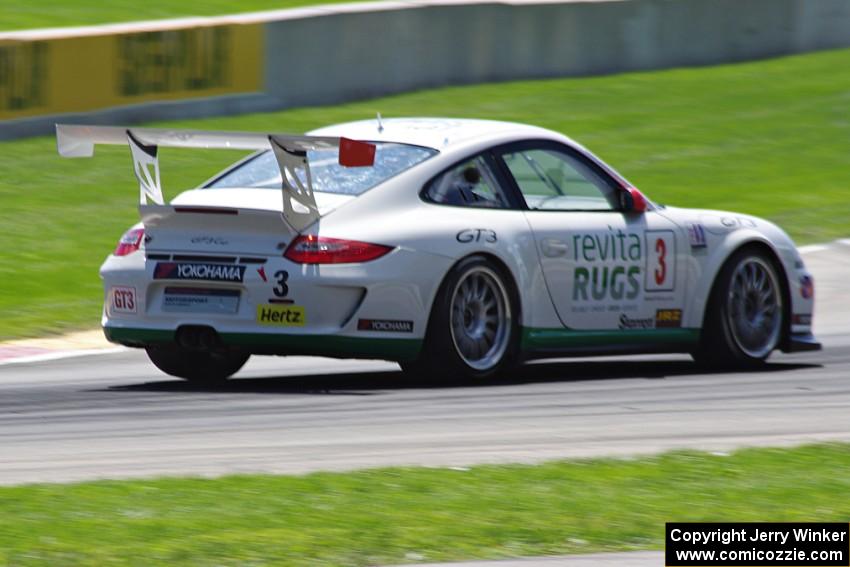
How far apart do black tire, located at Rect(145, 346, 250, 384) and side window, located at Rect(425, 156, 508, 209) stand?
1459mm

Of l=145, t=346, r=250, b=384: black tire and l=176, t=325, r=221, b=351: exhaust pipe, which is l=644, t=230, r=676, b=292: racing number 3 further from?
l=176, t=325, r=221, b=351: exhaust pipe

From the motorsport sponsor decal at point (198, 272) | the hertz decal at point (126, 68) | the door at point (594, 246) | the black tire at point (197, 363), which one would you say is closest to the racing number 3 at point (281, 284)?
the motorsport sponsor decal at point (198, 272)

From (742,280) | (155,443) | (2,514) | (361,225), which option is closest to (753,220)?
(742,280)

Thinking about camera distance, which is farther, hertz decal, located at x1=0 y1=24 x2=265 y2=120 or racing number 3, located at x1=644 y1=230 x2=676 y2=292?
hertz decal, located at x1=0 y1=24 x2=265 y2=120

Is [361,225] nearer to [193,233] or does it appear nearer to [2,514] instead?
[193,233]

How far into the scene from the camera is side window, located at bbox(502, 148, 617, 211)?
10648mm

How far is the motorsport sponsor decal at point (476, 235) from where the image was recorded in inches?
393

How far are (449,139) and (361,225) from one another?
3.40ft

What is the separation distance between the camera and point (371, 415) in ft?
29.8

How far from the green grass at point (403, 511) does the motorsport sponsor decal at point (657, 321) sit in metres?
3.12

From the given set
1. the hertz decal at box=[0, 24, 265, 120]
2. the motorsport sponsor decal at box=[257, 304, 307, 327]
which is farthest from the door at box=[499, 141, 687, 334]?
the hertz decal at box=[0, 24, 265, 120]
